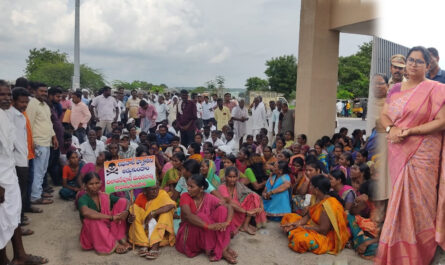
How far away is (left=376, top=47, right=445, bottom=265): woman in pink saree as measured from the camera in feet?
8.70

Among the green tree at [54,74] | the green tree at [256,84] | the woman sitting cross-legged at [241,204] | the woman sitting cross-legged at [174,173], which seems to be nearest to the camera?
the woman sitting cross-legged at [241,204]

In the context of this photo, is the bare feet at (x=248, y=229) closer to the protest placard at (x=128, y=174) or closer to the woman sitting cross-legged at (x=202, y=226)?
the woman sitting cross-legged at (x=202, y=226)

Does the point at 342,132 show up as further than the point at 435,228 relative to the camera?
Yes

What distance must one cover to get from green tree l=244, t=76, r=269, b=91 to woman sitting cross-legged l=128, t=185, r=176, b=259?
40.2m

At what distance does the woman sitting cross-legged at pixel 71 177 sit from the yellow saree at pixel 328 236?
3.36m

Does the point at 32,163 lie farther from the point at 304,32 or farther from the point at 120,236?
the point at 304,32

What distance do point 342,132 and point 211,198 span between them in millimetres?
4401

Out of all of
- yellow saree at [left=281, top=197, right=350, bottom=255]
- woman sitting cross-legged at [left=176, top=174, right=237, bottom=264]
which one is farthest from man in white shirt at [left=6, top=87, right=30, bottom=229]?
yellow saree at [left=281, top=197, right=350, bottom=255]

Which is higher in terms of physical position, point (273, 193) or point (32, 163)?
point (32, 163)

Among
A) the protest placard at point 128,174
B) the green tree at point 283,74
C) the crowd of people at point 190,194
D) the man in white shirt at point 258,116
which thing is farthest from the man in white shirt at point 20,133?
the green tree at point 283,74

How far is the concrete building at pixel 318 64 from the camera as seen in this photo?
25.2 ft

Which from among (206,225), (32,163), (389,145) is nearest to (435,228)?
(389,145)

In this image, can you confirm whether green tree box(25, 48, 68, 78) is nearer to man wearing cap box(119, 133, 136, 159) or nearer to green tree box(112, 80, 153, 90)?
green tree box(112, 80, 153, 90)

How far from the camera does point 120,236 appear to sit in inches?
168
